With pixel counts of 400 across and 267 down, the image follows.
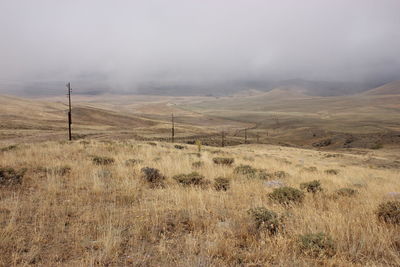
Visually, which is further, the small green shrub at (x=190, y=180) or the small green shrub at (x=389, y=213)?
the small green shrub at (x=190, y=180)

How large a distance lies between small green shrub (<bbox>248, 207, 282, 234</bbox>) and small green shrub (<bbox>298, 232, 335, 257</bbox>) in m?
0.51

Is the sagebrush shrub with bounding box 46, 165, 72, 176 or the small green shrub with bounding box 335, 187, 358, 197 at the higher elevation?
the sagebrush shrub with bounding box 46, 165, 72, 176

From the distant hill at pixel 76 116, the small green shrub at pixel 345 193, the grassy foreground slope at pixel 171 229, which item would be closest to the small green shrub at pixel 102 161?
the grassy foreground slope at pixel 171 229

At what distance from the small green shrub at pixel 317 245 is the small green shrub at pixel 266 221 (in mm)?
512

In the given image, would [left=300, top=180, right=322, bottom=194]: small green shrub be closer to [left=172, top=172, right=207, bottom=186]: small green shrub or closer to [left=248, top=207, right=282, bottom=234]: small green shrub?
[left=172, top=172, right=207, bottom=186]: small green shrub

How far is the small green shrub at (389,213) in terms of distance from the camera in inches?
189

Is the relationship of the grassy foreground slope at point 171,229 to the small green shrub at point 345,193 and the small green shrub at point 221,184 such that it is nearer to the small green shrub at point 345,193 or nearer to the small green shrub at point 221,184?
the small green shrub at point 345,193

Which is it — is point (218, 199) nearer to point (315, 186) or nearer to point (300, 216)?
point (300, 216)

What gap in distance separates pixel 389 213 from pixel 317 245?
2223 mm

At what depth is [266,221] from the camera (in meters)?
4.46

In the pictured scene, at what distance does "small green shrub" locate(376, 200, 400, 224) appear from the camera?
15.7 ft

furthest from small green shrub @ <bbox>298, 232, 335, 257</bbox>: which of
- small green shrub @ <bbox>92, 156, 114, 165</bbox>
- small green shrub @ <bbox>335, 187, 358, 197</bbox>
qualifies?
small green shrub @ <bbox>92, 156, 114, 165</bbox>

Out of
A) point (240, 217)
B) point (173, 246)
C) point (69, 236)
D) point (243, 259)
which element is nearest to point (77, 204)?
point (69, 236)

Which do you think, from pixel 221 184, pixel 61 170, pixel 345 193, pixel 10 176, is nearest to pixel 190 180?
pixel 221 184
